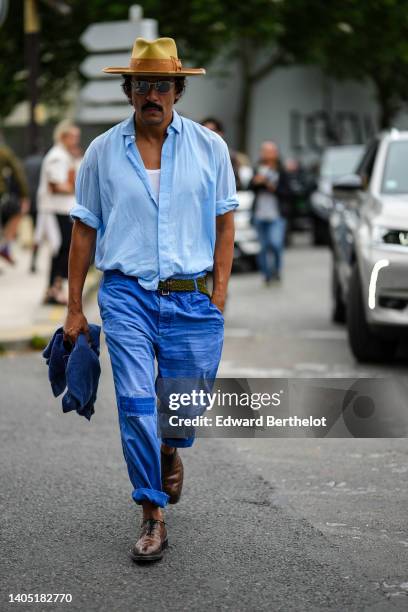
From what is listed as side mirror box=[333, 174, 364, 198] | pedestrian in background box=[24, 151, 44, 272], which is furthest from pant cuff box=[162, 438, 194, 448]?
pedestrian in background box=[24, 151, 44, 272]

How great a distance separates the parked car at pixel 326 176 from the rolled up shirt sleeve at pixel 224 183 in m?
19.8

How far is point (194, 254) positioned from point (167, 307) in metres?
0.23

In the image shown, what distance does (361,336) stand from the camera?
34.6 feet

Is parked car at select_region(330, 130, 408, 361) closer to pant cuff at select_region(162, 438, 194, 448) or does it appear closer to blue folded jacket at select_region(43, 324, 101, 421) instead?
pant cuff at select_region(162, 438, 194, 448)

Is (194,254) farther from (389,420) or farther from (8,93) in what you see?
(8,93)

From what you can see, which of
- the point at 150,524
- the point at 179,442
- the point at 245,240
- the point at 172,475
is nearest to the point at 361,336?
the point at 172,475

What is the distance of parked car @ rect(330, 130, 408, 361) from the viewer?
32.6 ft

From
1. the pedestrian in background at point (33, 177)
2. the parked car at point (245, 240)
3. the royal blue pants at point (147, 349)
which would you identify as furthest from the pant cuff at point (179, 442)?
the parked car at point (245, 240)

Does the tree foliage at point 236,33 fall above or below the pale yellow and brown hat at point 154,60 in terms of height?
below

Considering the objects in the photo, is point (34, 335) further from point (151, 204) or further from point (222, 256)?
point (151, 204)

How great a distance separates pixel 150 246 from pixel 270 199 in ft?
39.8

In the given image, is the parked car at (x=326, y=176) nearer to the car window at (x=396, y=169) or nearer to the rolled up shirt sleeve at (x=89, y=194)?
the car window at (x=396, y=169)

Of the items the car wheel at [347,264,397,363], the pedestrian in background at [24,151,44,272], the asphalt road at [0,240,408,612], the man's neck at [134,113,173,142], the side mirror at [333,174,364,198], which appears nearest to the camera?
the asphalt road at [0,240,408,612]

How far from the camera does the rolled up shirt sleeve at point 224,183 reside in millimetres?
5449
